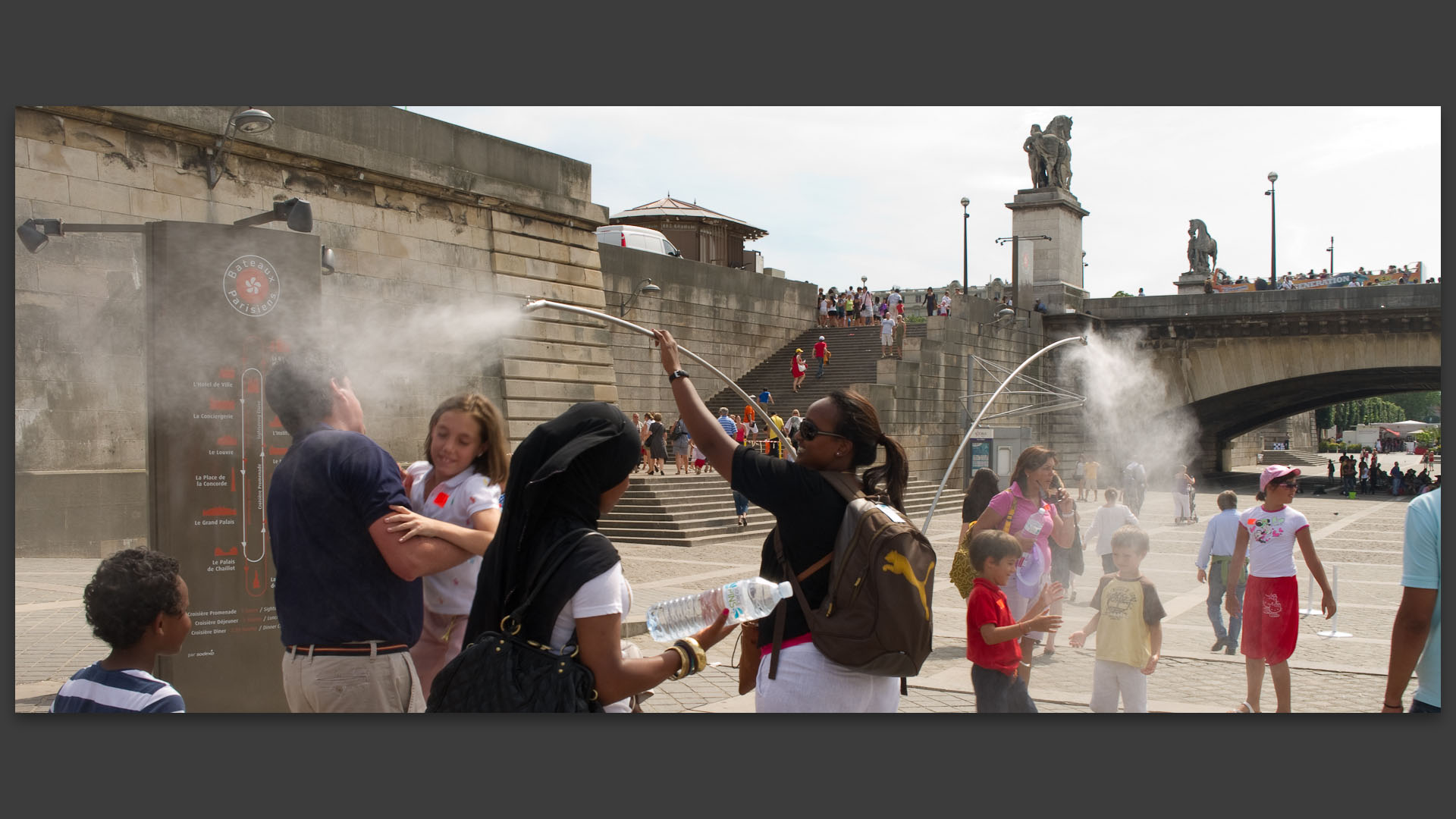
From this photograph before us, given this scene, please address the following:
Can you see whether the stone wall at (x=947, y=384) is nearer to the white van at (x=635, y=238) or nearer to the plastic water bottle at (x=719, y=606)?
the white van at (x=635, y=238)

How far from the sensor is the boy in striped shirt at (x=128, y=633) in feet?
11.9

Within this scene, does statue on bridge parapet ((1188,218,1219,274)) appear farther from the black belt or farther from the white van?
the black belt

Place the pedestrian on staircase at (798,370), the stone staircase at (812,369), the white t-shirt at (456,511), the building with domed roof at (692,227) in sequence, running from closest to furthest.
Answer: the white t-shirt at (456,511) < the stone staircase at (812,369) < the pedestrian on staircase at (798,370) < the building with domed roof at (692,227)

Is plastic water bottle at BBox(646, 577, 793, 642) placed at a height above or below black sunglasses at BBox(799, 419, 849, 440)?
below

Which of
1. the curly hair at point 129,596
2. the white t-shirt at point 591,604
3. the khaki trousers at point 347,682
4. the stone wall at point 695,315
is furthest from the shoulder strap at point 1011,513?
the stone wall at point 695,315

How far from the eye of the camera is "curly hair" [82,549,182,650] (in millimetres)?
3654

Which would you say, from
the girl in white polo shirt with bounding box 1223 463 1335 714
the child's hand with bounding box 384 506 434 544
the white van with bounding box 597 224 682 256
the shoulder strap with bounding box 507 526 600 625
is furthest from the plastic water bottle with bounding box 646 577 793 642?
the white van with bounding box 597 224 682 256

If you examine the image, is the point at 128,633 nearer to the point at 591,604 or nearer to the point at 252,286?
the point at 591,604

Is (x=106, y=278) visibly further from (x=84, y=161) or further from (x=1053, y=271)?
(x=1053, y=271)

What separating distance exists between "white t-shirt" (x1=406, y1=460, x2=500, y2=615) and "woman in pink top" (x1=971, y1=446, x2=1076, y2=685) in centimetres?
406

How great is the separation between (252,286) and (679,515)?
Result: 13718 millimetres

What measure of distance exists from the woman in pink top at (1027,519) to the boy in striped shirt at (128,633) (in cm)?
512

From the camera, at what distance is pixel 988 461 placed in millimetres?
23312

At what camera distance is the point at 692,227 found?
34938mm
